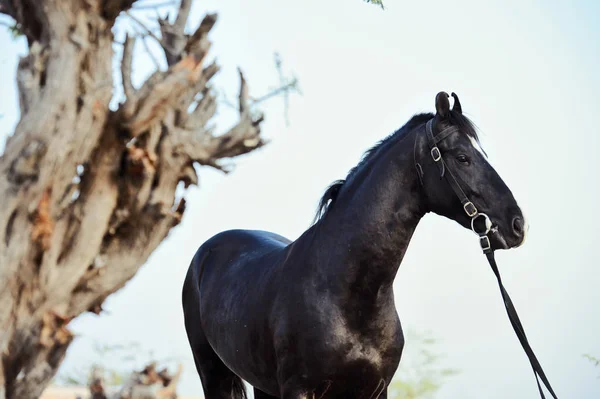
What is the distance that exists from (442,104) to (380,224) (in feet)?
2.12

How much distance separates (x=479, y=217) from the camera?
12.0ft

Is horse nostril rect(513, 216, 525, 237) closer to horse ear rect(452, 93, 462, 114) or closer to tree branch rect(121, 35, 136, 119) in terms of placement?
horse ear rect(452, 93, 462, 114)

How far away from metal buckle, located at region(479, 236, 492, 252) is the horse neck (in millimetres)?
352

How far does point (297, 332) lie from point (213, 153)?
1030 millimetres

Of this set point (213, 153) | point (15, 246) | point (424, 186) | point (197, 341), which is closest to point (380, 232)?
point (424, 186)

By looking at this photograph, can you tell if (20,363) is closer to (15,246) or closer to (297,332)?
(15,246)

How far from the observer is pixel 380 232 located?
386 cm

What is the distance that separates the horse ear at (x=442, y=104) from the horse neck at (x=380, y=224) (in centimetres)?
20

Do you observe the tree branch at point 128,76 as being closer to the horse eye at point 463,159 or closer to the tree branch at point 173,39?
the tree branch at point 173,39

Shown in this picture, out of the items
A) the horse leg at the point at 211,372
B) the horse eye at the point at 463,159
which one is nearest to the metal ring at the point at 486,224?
the horse eye at the point at 463,159

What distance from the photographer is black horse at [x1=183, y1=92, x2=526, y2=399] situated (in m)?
3.74

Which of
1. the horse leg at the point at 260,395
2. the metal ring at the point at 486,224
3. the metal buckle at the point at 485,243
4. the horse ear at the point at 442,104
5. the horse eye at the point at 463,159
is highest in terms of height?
the horse ear at the point at 442,104

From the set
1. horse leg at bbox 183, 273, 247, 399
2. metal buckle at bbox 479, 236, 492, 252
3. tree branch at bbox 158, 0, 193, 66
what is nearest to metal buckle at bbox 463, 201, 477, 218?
metal buckle at bbox 479, 236, 492, 252

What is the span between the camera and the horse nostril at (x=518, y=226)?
3586 millimetres
